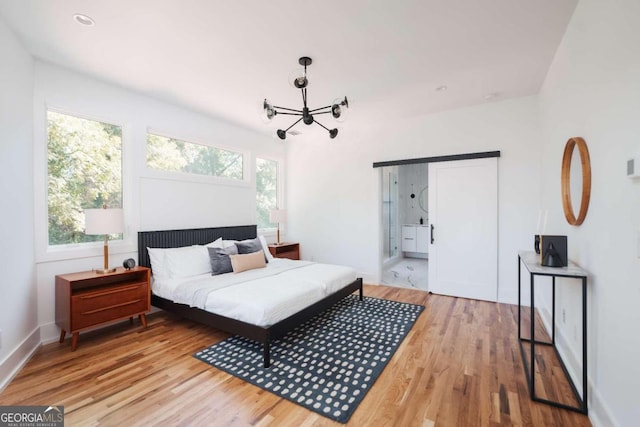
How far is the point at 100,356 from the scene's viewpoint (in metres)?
2.56

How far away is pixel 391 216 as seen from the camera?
22.4 ft

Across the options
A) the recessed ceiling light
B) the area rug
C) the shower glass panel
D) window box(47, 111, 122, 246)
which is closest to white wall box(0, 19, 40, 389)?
window box(47, 111, 122, 246)

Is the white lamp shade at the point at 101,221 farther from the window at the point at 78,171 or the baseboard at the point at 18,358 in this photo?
the baseboard at the point at 18,358

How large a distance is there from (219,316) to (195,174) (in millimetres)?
2456

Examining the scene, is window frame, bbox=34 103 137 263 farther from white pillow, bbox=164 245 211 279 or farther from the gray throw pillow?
the gray throw pillow

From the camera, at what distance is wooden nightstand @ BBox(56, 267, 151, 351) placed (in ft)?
8.73

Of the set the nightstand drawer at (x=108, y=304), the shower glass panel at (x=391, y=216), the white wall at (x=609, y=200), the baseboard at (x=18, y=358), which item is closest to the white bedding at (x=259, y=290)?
the nightstand drawer at (x=108, y=304)

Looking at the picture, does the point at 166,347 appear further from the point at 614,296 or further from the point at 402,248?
the point at 402,248

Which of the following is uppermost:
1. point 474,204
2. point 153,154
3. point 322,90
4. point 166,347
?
point 322,90

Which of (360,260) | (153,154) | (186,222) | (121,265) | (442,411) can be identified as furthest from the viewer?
(360,260)

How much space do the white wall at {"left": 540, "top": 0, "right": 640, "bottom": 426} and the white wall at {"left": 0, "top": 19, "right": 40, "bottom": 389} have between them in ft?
13.1

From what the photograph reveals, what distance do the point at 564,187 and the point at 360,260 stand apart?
335 cm

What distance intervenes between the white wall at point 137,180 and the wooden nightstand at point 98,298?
0.20 metres

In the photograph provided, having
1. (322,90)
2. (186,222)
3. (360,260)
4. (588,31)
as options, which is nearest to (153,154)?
(186,222)
